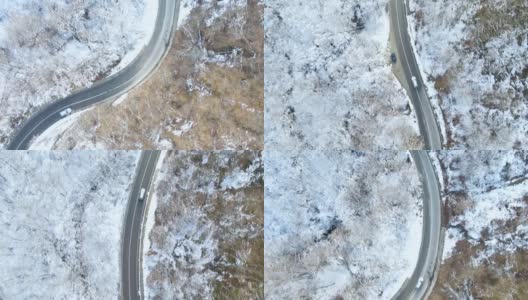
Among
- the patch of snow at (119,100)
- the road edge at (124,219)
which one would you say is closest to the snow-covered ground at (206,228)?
the road edge at (124,219)

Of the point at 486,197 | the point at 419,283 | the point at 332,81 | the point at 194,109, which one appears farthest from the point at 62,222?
the point at 486,197

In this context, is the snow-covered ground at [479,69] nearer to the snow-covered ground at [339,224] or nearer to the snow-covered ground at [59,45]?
the snow-covered ground at [339,224]

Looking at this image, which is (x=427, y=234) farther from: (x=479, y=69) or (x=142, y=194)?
(x=142, y=194)

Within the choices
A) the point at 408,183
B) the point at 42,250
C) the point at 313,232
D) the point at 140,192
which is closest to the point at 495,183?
the point at 408,183

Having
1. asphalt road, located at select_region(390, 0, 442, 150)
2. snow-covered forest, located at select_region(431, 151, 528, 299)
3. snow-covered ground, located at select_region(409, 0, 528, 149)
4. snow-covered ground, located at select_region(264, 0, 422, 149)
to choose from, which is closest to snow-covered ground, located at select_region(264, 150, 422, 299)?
snow-covered ground, located at select_region(264, 0, 422, 149)

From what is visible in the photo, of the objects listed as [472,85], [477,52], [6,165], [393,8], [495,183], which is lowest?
[495,183]

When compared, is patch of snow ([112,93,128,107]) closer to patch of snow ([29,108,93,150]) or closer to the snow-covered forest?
patch of snow ([29,108,93,150])

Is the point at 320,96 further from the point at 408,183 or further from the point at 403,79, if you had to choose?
the point at 408,183
